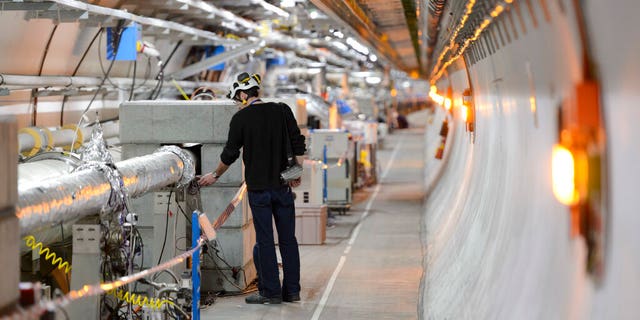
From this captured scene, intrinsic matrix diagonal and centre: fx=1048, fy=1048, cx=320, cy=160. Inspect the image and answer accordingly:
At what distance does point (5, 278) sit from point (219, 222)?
4104mm

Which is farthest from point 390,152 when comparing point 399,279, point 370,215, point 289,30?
point 399,279

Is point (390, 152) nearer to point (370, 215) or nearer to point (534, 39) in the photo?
point (370, 215)

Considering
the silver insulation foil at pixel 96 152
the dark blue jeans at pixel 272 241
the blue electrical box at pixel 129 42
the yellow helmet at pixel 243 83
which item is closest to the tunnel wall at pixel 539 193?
the dark blue jeans at pixel 272 241

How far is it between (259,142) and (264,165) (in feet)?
0.64

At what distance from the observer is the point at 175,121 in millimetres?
9125

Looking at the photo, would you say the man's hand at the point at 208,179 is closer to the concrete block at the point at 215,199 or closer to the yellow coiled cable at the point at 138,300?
the concrete block at the point at 215,199

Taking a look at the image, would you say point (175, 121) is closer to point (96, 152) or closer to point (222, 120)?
point (222, 120)

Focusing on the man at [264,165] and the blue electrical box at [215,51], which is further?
the blue electrical box at [215,51]

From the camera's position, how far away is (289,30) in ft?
71.5

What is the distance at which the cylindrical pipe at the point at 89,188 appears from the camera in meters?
5.12

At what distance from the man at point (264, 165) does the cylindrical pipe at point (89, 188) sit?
0.46 metres

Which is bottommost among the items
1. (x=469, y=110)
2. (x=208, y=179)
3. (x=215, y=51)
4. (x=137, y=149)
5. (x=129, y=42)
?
(x=208, y=179)

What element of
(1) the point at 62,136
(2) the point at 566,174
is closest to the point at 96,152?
(2) the point at 566,174

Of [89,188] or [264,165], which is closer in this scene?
[89,188]
